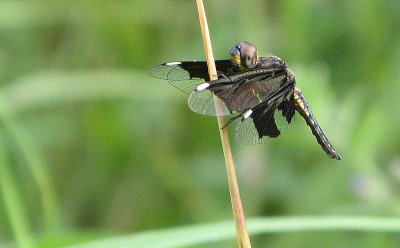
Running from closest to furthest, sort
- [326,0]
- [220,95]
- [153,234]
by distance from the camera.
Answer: [153,234] < [220,95] < [326,0]

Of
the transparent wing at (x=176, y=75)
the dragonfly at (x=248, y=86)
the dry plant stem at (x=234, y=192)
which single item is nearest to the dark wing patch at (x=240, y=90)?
the dragonfly at (x=248, y=86)

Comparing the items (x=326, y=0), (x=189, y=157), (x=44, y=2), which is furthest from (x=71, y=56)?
(x=326, y=0)

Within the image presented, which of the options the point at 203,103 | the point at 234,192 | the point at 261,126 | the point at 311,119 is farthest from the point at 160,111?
the point at 234,192

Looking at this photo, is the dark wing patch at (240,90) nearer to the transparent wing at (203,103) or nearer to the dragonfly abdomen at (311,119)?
the transparent wing at (203,103)

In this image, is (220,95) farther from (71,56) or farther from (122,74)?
(71,56)

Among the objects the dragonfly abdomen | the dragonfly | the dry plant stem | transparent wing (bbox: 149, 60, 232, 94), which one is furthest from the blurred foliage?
the dry plant stem

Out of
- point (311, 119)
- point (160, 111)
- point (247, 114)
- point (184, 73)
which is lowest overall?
point (160, 111)

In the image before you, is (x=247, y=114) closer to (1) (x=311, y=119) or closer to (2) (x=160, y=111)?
(1) (x=311, y=119)
